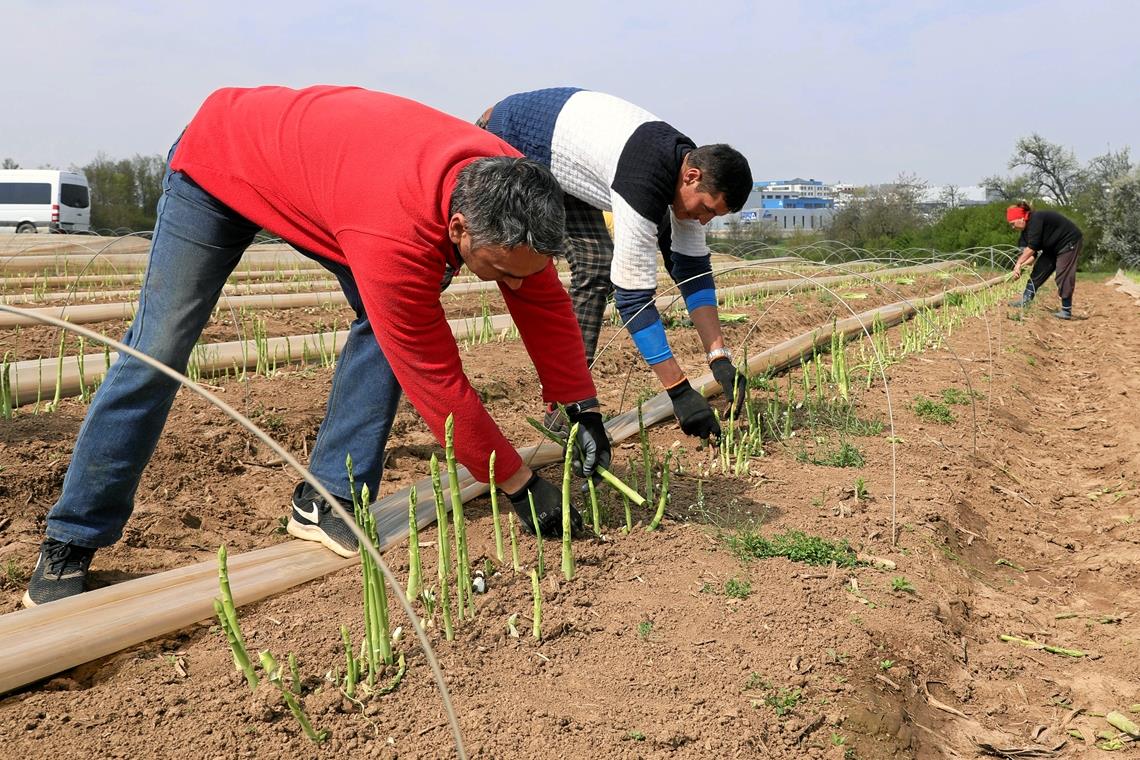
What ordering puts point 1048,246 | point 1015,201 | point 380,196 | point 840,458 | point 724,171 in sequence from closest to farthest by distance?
point 380,196, point 724,171, point 840,458, point 1048,246, point 1015,201

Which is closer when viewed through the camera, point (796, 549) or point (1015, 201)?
point (796, 549)

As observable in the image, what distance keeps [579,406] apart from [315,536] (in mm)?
751

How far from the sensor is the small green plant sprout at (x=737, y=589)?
85.4 inches

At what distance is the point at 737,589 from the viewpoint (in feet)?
7.16

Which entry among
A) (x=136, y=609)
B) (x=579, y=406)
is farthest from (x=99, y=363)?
(x=579, y=406)

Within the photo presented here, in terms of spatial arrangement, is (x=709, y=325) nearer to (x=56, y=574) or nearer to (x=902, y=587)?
(x=902, y=587)

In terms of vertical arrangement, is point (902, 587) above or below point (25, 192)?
below

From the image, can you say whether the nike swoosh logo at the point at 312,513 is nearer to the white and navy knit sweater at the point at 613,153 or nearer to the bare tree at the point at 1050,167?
the white and navy knit sweater at the point at 613,153

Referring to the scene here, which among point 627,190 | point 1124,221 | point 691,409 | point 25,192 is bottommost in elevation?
point 691,409

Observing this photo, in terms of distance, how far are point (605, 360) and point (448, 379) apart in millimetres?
3252

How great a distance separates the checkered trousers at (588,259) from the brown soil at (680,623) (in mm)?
525

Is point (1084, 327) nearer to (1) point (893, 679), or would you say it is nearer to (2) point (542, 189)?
(1) point (893, 679)

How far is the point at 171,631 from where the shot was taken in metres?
1.93

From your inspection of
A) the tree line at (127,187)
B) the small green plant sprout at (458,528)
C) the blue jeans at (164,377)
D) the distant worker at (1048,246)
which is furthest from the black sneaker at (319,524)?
the tree line at (127,187)
